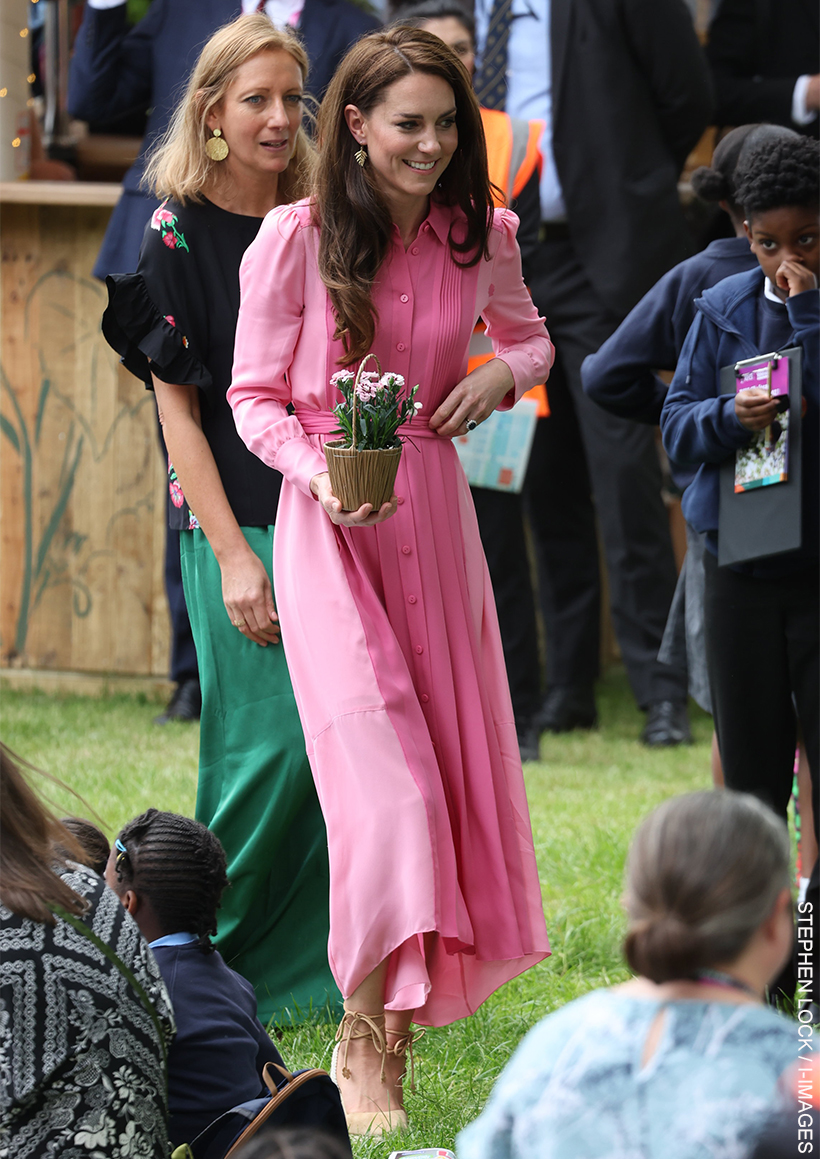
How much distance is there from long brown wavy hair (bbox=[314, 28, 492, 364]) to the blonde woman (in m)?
0.54

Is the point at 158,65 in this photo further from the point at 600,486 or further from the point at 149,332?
the point at 149,332

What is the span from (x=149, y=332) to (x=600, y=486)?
10.4 feet

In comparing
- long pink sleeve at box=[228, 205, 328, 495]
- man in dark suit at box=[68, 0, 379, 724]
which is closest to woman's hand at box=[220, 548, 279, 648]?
long pink sleeve at box=[228, 205, 328, 495]

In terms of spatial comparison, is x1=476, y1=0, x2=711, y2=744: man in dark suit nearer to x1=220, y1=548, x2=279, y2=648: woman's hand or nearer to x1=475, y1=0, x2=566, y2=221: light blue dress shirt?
x1=475, y1=0, x2=566, y2=221: light blue dress shirt

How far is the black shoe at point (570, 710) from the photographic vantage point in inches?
259

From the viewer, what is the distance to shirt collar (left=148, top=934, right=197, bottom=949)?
2662mm

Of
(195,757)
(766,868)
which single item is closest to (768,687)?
(766,868)

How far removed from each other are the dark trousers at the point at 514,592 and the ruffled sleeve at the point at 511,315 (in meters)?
2.76

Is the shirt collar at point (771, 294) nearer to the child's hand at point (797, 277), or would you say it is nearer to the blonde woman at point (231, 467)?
the child's hand at point (797, 277)

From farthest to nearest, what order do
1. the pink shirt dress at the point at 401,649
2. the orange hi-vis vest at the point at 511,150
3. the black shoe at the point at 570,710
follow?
the black shoe at the point at 570,710, the orange hi-vis vest at the point at 511,150, the pink shirt dress at the point at 401,649

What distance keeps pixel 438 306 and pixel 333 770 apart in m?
0.92

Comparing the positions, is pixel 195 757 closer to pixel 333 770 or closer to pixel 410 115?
pixel 333 770

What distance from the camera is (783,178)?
3072mm

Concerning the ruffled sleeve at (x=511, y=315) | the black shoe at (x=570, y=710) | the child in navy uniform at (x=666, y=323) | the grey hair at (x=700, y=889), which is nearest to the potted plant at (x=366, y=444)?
the ruffled sleeve at (x=511, y=315)
